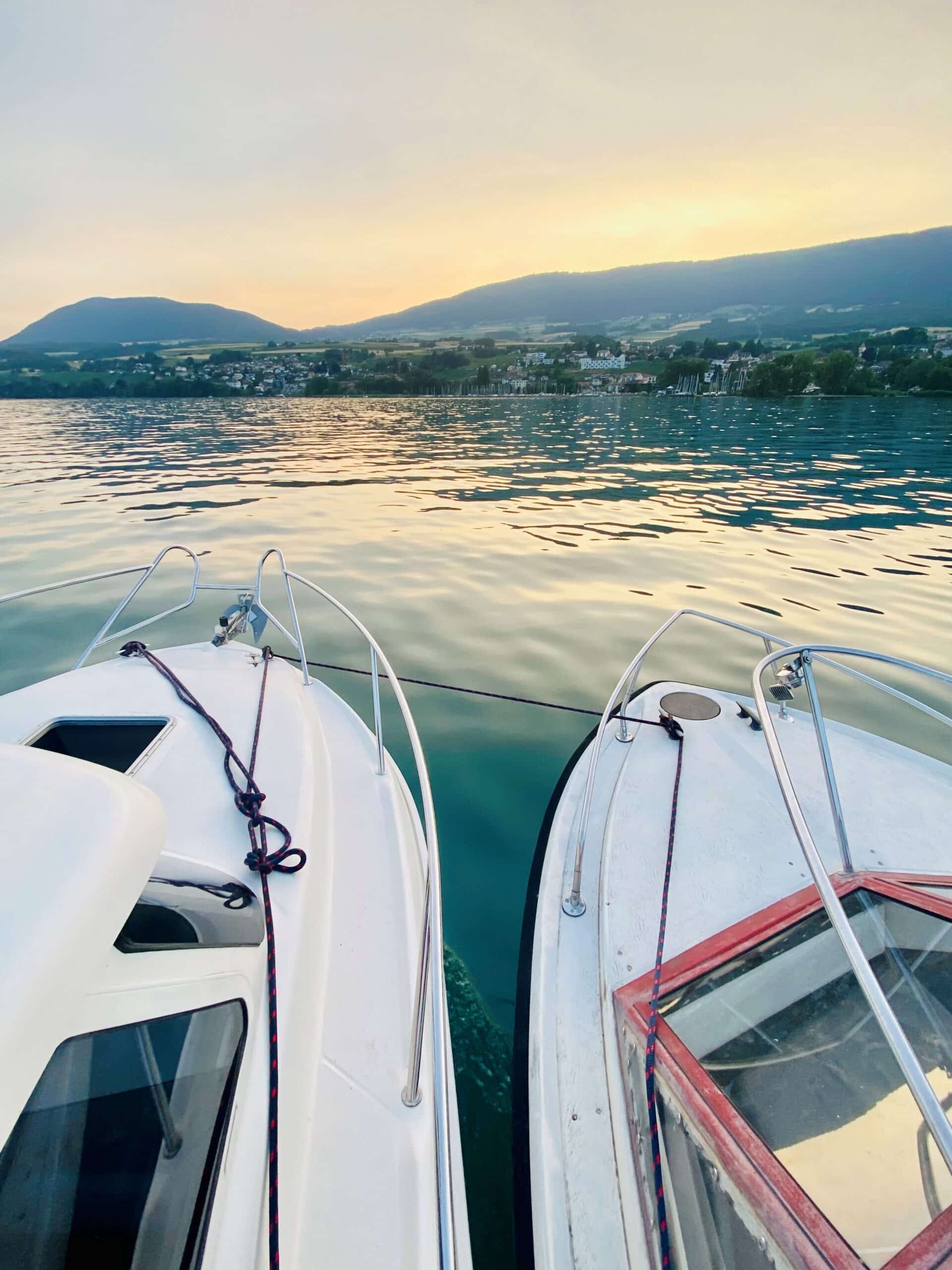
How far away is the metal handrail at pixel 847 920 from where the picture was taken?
3.90 feet

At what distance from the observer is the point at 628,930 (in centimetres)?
260

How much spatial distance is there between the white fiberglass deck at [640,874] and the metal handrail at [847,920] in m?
0.56

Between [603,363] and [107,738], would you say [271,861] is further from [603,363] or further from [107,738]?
[603,363]

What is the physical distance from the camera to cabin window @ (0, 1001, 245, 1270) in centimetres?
122

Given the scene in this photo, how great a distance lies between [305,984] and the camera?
2158 mm

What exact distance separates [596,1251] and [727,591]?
27.0 ft

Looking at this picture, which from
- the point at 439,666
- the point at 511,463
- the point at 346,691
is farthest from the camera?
the point at 511,463

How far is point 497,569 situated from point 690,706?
5.57m

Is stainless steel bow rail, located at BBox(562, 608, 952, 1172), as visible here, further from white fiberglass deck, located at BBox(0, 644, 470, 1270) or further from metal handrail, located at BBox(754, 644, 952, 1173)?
white fiberglass deck, located at BBox(0, 644, 470, 1270)

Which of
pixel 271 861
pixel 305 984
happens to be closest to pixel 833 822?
pixel 305 984

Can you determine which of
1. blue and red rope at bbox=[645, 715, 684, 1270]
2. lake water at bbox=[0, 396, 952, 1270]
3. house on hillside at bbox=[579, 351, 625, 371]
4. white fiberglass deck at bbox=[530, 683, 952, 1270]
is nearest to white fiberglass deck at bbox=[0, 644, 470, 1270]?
white fiberglass deck at bbox=[530, 683, 952, 1270]

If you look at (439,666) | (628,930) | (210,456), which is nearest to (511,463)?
(210,456)

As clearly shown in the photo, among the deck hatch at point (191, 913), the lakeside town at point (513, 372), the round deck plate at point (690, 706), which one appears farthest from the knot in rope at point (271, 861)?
the lakeside town at point (513, 372)

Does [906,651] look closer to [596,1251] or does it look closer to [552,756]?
[552,756]
